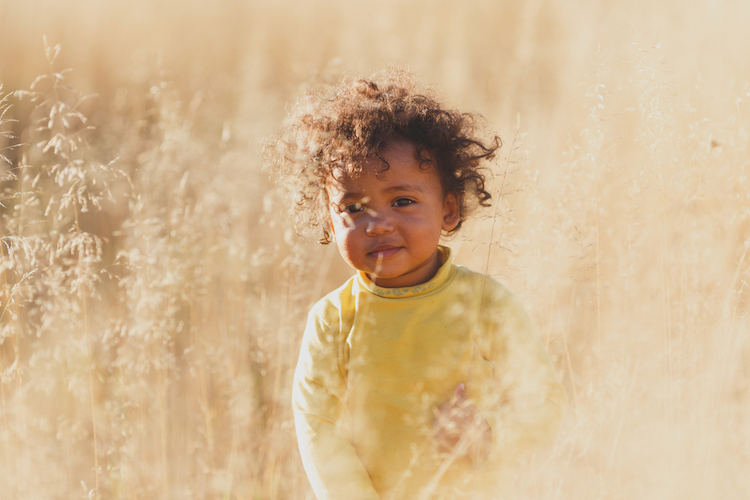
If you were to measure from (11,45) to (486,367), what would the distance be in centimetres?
428

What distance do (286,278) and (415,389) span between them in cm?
113

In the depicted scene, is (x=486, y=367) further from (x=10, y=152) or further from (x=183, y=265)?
(x=10, y=152)

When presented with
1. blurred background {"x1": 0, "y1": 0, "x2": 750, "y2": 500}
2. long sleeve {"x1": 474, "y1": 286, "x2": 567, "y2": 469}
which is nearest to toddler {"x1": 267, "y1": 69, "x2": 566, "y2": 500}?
long sleeve {"x1": 474, "y1": 286, "x2": 567, "y2": 469}

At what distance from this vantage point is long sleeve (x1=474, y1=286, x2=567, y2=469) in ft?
5.31

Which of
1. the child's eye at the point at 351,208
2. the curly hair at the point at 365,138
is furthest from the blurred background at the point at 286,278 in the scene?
the child's eye at the point at 351,208

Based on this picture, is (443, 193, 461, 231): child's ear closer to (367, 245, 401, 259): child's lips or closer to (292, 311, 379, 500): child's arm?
(367, 245, 401, 259): child's lips

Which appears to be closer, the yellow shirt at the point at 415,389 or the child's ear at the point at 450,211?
the yellow shirt at the point at 415,389

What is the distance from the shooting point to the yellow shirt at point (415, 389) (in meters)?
1.62

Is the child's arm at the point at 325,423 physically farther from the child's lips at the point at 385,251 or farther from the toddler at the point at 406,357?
the child's lips at the point at 385,251

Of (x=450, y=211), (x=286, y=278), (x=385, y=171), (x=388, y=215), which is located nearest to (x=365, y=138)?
(x=385, y=171)

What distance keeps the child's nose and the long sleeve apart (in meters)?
0.37

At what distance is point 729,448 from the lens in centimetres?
212

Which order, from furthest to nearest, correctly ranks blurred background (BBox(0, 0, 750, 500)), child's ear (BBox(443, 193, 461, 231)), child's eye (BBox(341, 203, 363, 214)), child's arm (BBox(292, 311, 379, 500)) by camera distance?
blurred background (BBox(0, 0, 750, 500)) < child's ear (BBox(443, 193, 461, 231)) < child's eye (BBox(341, 203, 363, 214)) < child's arm (BBox(292, 311, 379, 500))

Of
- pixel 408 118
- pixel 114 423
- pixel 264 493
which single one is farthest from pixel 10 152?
pixel 408 118
